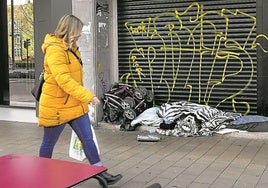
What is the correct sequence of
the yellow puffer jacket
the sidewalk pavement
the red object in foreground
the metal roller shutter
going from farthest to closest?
the metal roller shutter
the sidewalk pavement
the yellow puffer jacket
the red object in foreground

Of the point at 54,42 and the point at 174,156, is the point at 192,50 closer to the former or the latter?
the point at 174,156

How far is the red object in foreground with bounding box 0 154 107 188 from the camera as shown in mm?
2670

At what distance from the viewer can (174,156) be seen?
21.4ft

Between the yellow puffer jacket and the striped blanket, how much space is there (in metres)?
3.29

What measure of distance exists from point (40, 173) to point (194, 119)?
207 inches

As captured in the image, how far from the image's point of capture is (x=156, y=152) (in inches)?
267

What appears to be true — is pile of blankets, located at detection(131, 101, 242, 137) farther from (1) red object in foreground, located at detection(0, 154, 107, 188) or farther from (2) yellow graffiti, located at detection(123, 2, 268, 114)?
(1) red object in foreground, located at detection(0, 154, 107, 188)

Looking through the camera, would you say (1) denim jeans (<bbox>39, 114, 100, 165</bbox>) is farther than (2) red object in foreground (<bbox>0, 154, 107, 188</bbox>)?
Yes

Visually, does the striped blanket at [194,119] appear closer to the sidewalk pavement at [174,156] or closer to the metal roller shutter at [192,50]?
the sidewalk pavement at [174,156]

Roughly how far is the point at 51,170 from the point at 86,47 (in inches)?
232

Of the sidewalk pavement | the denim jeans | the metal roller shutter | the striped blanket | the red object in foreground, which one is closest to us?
the red object in foreground

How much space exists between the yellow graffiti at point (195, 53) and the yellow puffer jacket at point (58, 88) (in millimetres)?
4130

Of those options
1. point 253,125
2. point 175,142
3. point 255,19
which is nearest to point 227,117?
point 253,125

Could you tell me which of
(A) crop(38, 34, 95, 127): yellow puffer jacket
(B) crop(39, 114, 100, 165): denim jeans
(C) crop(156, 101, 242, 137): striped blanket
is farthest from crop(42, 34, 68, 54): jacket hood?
(C) crop(156, 101, 242, 137): striped blanket
